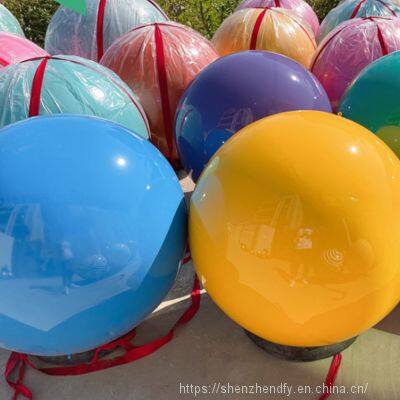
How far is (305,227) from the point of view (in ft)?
5.53

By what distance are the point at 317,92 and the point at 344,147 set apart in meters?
1.04

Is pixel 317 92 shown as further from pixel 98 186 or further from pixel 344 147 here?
pixel 98 186

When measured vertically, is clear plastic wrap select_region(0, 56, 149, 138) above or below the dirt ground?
above

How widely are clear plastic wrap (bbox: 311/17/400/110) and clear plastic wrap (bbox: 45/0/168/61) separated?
67.1 inches

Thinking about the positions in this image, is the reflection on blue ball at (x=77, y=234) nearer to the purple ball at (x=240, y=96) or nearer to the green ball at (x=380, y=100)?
the purple ball at (x=240, y=96)

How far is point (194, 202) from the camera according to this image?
197 cm

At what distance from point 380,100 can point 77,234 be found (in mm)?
1814

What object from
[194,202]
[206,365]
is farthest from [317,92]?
[206,365]

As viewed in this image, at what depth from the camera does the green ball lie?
8.36ft

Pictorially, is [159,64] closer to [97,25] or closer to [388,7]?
[97,25]

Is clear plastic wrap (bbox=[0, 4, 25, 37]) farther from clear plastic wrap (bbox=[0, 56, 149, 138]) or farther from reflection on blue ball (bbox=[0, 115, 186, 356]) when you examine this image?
reflection on blue ball (bbox=[0, 115, 186, 356])

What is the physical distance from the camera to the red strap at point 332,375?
2082 mm

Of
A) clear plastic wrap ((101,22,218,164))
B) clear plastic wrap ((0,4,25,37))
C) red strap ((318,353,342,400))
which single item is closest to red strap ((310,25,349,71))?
clear plastic wrap ((101,22,218,164))

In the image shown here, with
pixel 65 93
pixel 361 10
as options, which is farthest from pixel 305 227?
pixel 361 10
